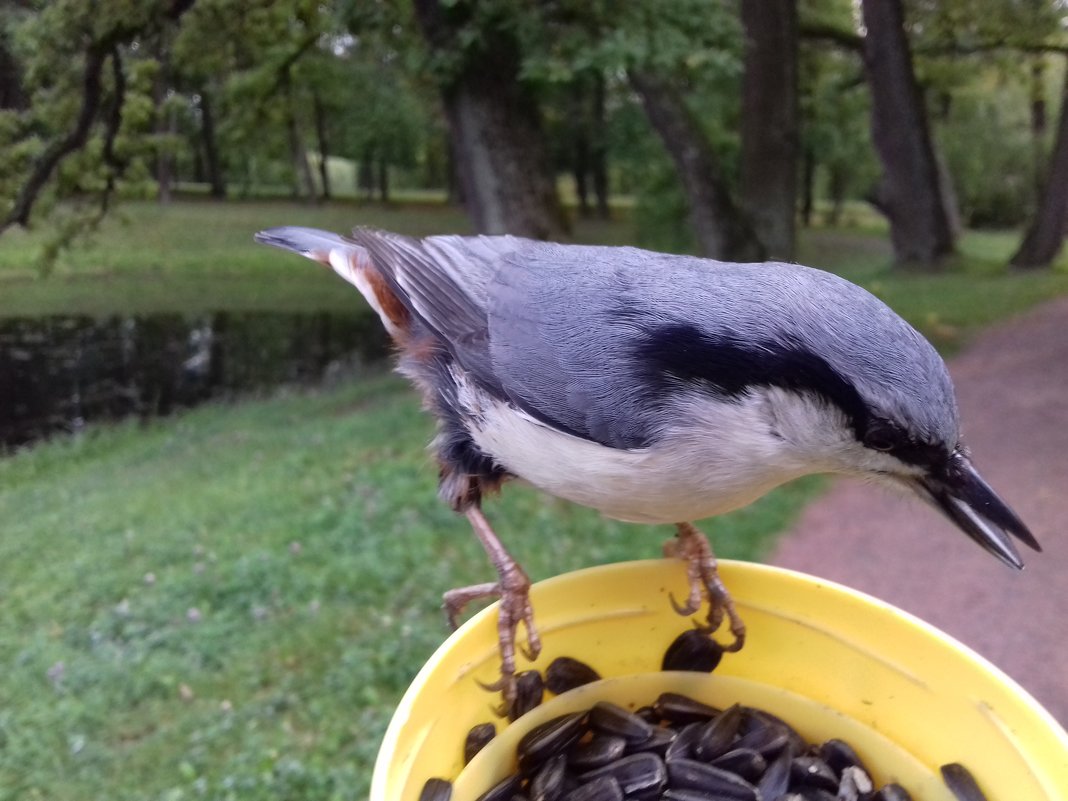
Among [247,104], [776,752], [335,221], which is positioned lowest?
[776,752]

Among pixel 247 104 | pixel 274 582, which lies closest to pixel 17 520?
pixel 274 582

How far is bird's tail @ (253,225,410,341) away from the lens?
1.79 m

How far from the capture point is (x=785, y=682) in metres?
1.38

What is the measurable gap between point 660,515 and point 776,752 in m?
0.42

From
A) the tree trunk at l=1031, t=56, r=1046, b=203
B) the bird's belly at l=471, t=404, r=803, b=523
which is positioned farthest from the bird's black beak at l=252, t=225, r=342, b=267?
the tree trunk at l=1031, t=56, r=1046, b=203

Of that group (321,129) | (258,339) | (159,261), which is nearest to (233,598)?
(159,261)

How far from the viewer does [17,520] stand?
15.2ft

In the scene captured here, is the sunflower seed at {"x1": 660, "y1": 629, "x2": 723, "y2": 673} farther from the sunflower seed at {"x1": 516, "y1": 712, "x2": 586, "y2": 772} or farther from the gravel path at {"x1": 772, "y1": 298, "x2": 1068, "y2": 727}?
the gravel path at {"x1": 772, "y1": 298, "x2": 1068, "y2": 727}

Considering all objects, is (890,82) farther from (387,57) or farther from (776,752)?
(776,752)

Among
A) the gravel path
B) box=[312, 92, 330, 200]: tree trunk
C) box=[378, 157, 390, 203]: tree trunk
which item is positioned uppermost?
box=[312, 92, 330, 200]: tree trunk

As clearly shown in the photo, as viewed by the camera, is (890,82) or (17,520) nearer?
(17,520)

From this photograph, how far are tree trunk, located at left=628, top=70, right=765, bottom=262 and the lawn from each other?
2544 mm

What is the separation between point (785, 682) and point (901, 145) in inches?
418

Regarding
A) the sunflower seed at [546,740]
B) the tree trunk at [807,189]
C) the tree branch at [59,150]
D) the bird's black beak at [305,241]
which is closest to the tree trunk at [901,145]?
the tree trunk at [807,189]
